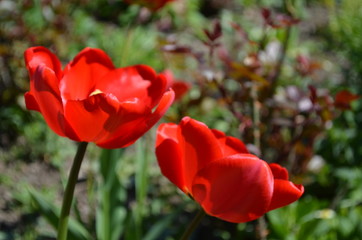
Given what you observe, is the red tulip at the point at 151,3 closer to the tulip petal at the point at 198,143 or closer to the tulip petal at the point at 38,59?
the tulip petal at the point at 38,59

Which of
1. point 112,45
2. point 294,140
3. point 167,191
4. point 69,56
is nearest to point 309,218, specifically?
point 294,140

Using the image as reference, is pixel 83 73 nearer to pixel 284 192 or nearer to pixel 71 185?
pixel 71 185

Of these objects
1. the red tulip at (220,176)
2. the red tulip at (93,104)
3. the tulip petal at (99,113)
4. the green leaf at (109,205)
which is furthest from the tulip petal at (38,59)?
the green leaf at (109,205)

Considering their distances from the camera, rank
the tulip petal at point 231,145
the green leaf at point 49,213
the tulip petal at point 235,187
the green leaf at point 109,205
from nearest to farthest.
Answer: the tulip petal at point 235,187
the tulip petal at point 231,145
the green leaf at point 49,213
the green leaf at point 109,205

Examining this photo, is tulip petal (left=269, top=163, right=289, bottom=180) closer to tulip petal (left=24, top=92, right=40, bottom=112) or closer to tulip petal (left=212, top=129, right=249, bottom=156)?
tulip petal (left=212, top=129, right=249, bottom=156)

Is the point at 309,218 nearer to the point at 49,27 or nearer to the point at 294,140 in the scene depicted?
the point at 294,140

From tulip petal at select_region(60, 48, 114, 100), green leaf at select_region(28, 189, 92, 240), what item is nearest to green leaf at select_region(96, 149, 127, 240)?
green leaf at select_region(28, 189, 92, 240)

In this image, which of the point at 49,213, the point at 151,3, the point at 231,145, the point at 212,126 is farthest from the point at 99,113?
the point at 212,126
